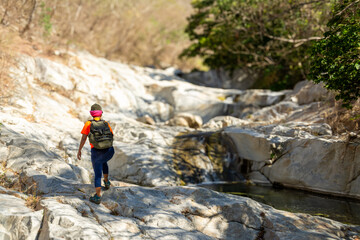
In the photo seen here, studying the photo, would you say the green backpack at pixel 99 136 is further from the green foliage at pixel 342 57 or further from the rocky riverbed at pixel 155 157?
the green foliage at pixel 342 57

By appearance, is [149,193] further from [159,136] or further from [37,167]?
[159,136]

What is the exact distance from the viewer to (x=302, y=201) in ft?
30.5

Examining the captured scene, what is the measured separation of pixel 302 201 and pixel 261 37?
13374 millimetres

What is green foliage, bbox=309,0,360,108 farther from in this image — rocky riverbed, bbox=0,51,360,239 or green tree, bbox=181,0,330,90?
green tree, bbox=181,0,330,90

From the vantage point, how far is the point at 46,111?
491 inches

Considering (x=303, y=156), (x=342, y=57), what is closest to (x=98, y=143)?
(x=342, y=57)

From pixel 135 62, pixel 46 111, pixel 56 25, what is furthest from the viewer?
pixel 135 62

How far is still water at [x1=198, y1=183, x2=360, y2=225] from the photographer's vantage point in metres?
8.10

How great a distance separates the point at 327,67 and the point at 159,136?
7520mm

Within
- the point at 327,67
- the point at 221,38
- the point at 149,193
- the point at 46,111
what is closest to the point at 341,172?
the point at 327,67

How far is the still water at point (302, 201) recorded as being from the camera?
8.10m

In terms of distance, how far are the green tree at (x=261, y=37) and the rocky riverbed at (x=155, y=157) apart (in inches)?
130

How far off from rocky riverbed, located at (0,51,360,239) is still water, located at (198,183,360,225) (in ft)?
1.96

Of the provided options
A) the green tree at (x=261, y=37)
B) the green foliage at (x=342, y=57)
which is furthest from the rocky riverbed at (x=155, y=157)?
the green tree at (x=261, y=37)
